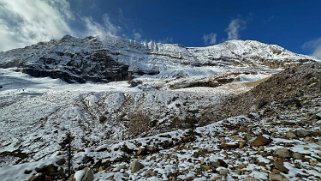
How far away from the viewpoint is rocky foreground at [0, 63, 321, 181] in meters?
8.52

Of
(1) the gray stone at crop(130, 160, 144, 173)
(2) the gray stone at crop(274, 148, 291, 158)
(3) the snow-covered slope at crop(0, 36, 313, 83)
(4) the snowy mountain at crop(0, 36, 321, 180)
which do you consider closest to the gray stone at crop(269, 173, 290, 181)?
(4) the snowy mountain at crop(0, 36, 321, 180)

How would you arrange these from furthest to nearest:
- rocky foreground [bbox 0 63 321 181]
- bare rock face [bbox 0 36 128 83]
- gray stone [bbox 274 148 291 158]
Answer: bare rock face [bbox 0 36 128 83], gray stone [bbox 274 148 291 158], rocky foreground [bbox 0 63 321 181]

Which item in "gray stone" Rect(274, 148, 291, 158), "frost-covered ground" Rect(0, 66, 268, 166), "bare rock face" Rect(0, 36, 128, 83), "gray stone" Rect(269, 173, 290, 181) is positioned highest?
"bare rock face" Rect(0, 36, 128, 83)

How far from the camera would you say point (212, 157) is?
32.7ft

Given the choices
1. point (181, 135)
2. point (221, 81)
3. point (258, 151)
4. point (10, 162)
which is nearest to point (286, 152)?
point (258, 151)

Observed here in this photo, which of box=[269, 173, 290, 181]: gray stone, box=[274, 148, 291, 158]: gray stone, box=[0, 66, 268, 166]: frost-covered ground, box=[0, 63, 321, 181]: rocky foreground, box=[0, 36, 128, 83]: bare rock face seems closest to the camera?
box=[269, 173, 290, 181]: gray stone

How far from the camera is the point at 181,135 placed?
14109 millimetres

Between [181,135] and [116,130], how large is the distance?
73.1 feet

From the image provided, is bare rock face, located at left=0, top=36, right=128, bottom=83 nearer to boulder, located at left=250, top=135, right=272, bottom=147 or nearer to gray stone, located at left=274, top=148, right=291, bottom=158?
boulder, located at left=250, top=135, right=272, bottom=147

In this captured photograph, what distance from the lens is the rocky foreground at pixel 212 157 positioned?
8.52 m

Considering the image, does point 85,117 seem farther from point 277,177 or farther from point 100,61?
point 100,61

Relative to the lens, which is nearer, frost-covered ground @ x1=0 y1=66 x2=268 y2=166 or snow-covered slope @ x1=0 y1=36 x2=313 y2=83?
frost-covered ground @ x1=0 y1=66 x2=268 y2=166

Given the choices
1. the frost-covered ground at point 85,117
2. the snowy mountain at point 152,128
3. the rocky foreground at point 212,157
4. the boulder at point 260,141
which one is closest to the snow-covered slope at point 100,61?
Answer: the snowy mountain at point 152,128

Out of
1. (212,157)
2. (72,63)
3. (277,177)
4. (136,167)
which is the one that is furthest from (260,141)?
(72,63)
